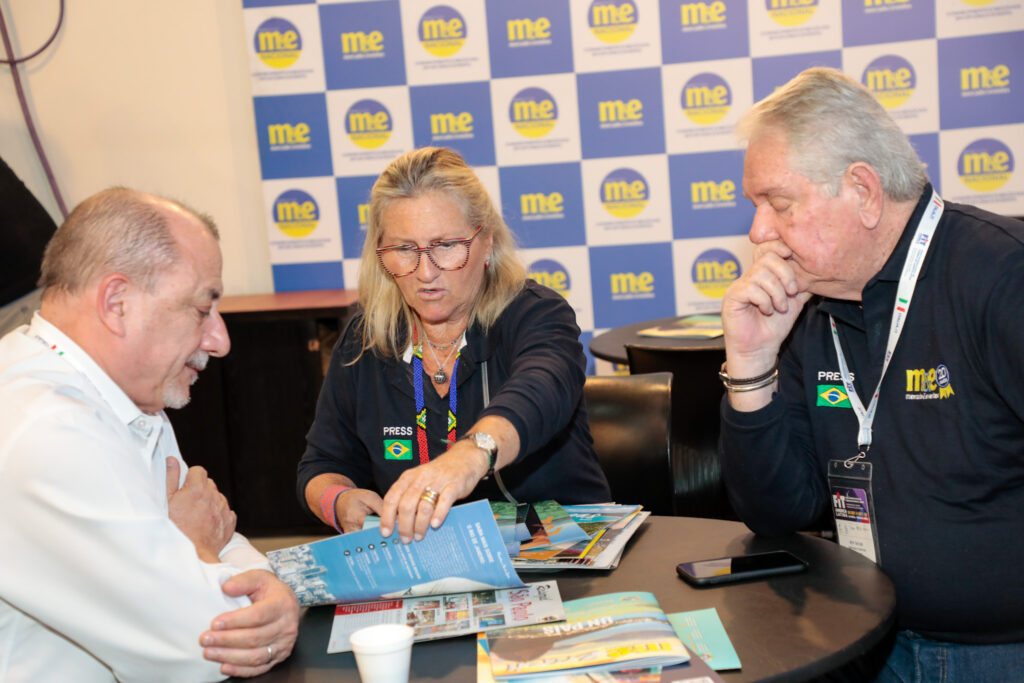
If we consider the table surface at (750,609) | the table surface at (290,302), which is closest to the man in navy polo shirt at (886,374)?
the table surface at (750,609)

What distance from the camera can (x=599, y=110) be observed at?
4570mm

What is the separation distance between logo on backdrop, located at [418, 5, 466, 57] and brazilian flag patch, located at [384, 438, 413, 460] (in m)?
2.95

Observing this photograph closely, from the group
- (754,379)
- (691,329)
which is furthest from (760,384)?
(691,329)

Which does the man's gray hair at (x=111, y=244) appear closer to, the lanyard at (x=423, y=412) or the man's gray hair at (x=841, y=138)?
the lanyard at (x=423, y=412)

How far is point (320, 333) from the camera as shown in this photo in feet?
14.4

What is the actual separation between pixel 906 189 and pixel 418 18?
11.1ft

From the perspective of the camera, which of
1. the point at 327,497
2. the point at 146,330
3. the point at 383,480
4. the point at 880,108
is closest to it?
the point at 146,330

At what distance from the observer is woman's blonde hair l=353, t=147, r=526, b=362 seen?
2.13 metres

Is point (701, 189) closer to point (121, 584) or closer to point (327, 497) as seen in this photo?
point (327, 497)

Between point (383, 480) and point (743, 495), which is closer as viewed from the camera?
point (743, 495)

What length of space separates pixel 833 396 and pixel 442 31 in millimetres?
3409

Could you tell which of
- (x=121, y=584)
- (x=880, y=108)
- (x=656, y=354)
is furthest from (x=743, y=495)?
(x=656, y=354)

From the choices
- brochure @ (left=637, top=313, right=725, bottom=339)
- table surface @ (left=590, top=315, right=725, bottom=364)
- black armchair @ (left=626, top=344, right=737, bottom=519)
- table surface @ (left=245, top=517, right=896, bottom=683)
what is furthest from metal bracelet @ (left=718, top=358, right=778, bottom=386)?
brochure @ (left=637, top=313, right=725, bottom=339)

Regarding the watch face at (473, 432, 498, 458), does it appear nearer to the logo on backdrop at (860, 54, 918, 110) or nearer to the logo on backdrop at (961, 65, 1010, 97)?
the logo on backdrop at (860, 54, 918, 110)
